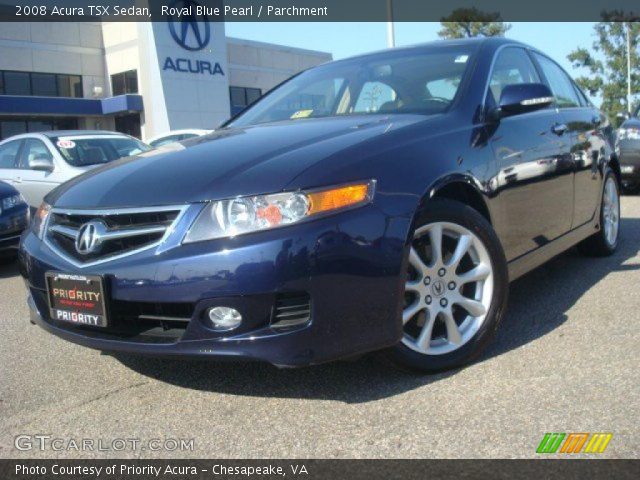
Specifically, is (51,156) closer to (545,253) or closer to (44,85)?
(545,253)

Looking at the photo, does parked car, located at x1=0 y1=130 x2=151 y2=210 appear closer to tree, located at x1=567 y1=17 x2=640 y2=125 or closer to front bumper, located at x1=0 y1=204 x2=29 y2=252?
front bumper, located at x1=0 y1=204 x2=29 y2=252

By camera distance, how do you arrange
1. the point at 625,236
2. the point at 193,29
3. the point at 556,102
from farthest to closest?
the point at 193,29
the point at 625,236
the point at 556,102

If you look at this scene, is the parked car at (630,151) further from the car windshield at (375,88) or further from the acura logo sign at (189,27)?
the acura logo sign at (189,27)

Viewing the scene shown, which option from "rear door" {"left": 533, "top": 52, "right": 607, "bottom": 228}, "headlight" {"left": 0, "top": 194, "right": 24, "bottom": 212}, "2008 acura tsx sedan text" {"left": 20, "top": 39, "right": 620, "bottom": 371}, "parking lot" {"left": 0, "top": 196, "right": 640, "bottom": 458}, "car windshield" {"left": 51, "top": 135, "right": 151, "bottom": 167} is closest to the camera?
"parking lot" {"left": 0, "top": 196, "right": 640, "bottom": 458}

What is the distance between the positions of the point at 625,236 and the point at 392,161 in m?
4.32

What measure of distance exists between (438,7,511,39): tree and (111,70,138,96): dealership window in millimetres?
16093

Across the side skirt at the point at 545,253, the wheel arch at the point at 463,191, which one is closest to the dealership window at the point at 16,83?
the side skirt at the point at 545,253

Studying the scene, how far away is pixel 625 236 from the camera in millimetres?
6176

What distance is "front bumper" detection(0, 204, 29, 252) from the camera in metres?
6.29

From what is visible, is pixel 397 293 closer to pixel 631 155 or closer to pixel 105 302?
pixel 105 302

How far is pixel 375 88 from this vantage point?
12.3 feet

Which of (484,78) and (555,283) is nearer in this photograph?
(484,78)

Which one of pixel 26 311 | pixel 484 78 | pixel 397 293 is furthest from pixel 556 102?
pixel 26 311

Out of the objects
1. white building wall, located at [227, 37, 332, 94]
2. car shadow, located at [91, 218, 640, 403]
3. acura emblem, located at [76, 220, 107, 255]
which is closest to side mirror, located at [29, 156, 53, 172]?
car shadow, located at [91, 218, 640, 403]
